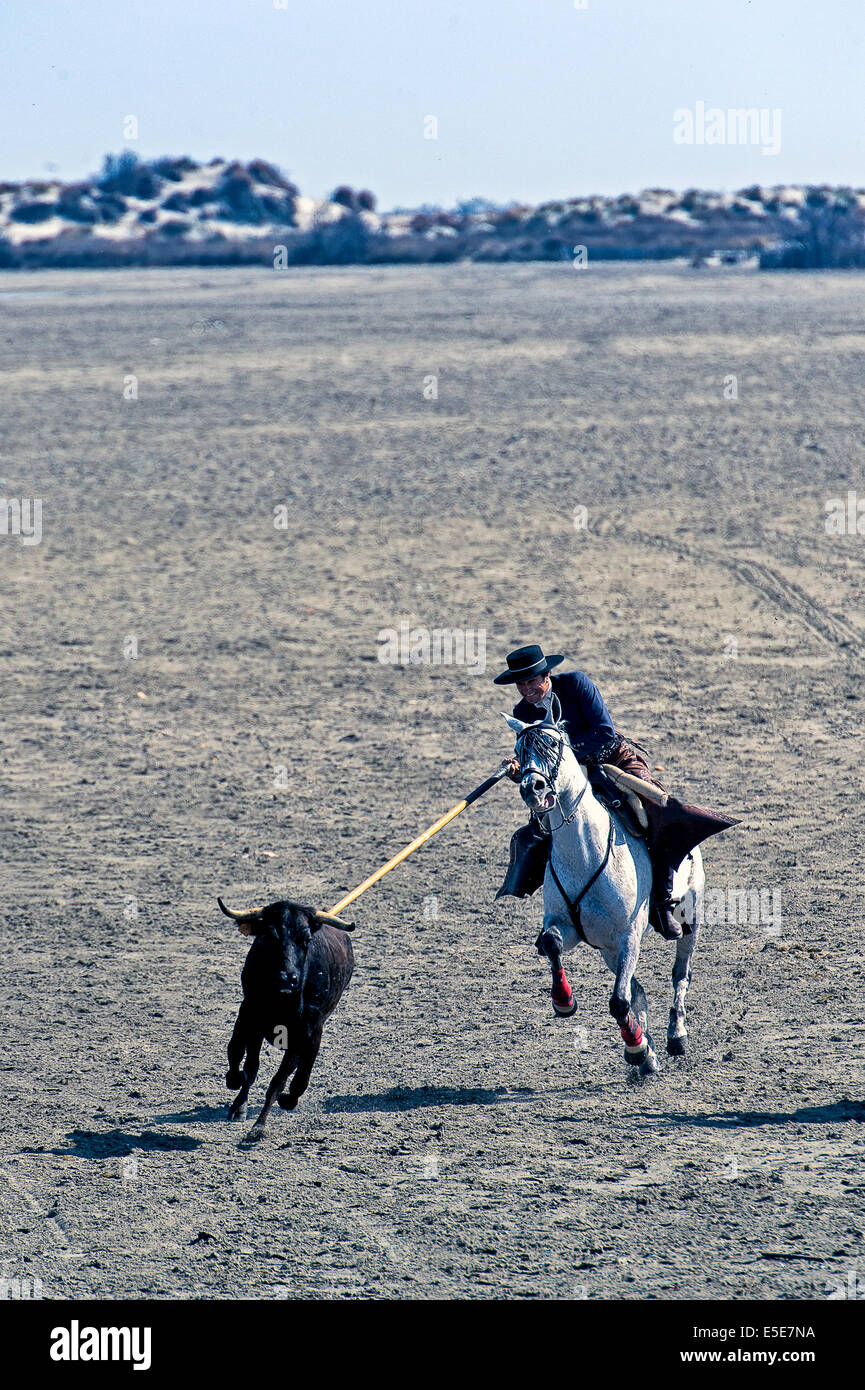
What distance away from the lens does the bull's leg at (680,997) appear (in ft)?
26.4

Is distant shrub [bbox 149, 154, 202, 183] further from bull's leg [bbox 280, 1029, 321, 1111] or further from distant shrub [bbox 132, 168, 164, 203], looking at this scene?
bull's leg [bbox 280, 1029, 321, 1111]

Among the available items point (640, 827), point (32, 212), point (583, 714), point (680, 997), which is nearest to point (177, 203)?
point (32, 212)

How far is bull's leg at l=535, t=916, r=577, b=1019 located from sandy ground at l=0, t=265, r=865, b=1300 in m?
0.51

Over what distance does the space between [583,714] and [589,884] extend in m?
1.02

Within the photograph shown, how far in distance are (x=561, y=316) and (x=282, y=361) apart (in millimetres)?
7952

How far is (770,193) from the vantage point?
263 feet

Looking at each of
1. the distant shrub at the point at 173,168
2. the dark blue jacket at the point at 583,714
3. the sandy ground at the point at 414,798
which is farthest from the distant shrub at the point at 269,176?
the dark blue jacket at the point at 583,714

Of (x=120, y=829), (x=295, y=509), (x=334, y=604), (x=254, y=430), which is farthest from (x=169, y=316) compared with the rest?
(x=120, y=829)

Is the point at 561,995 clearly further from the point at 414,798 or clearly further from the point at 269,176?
the point at 269,176

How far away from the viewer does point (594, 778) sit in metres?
7.88

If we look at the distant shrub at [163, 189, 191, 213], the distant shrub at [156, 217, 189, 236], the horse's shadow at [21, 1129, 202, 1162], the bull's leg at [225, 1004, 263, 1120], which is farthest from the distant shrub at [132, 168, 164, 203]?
the bull's leg at [225, 1004, 263, 1120]

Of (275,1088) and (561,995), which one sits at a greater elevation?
(561,995)
